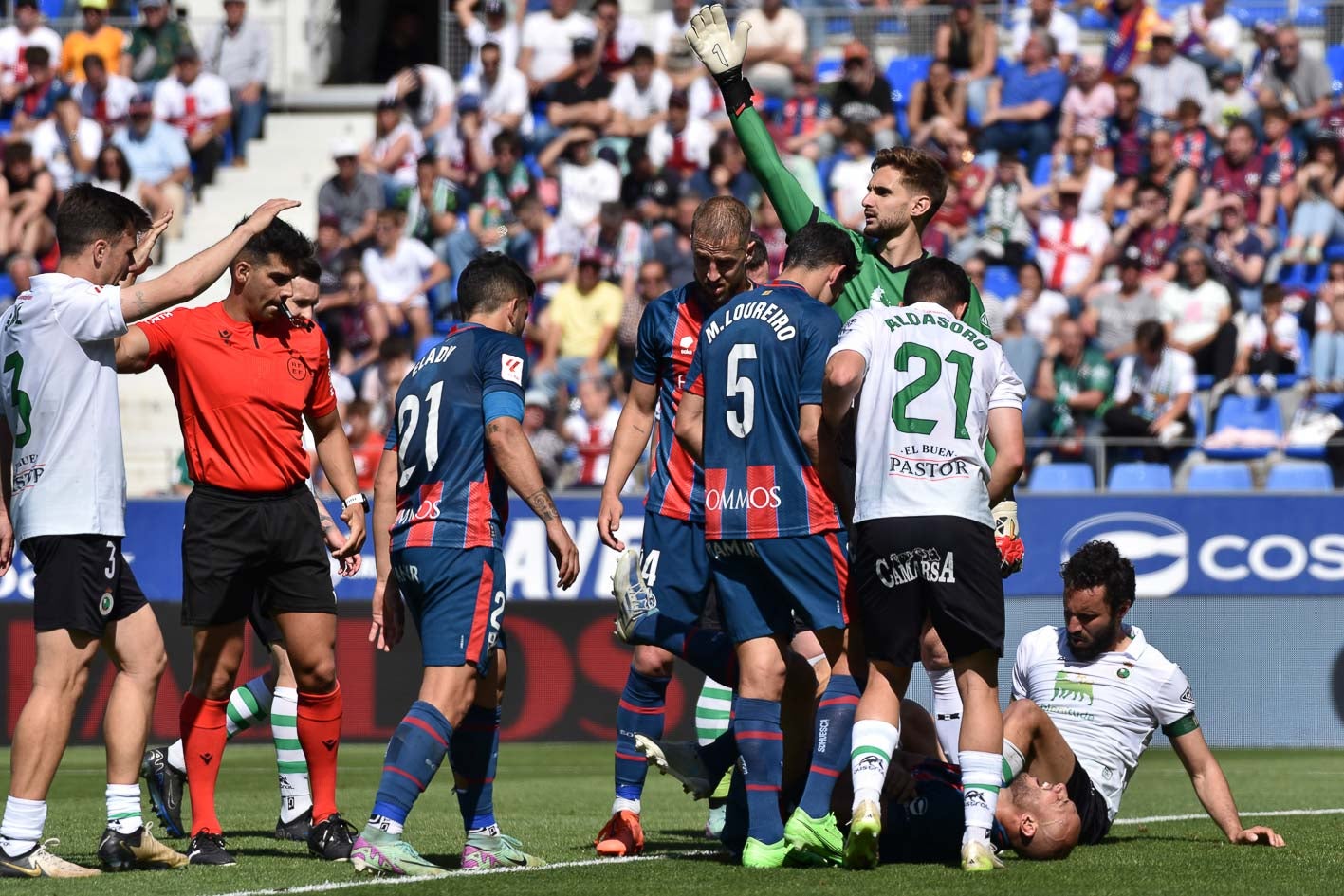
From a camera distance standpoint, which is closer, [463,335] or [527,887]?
[527,887]

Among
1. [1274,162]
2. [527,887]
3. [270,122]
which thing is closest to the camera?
[527,887]

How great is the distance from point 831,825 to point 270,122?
17.4m

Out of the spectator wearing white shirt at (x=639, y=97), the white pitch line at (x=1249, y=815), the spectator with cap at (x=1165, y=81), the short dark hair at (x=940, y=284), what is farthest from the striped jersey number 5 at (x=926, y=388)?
the spectator with cap at (x=1165, y=81)

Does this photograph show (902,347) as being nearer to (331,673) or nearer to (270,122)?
(331,673)

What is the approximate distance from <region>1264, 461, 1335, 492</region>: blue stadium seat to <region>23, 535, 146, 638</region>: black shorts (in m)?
9.83

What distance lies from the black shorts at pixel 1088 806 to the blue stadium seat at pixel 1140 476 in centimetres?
694

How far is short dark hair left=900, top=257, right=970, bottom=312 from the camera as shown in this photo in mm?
7117

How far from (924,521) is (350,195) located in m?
13.7

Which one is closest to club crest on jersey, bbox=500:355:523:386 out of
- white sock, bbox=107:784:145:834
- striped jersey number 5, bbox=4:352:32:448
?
striped jersey number 5, bbox=4:352:32:448

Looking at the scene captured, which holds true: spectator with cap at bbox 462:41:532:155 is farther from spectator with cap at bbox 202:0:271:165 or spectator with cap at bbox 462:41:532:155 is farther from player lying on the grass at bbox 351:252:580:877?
player lying on the grass at bbox 351:252:580:877

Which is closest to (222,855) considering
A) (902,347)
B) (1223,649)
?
(902,347)

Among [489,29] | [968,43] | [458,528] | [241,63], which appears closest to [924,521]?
[458,528]

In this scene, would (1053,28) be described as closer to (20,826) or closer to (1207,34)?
(1207,34)

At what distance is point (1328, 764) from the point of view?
12195mm
